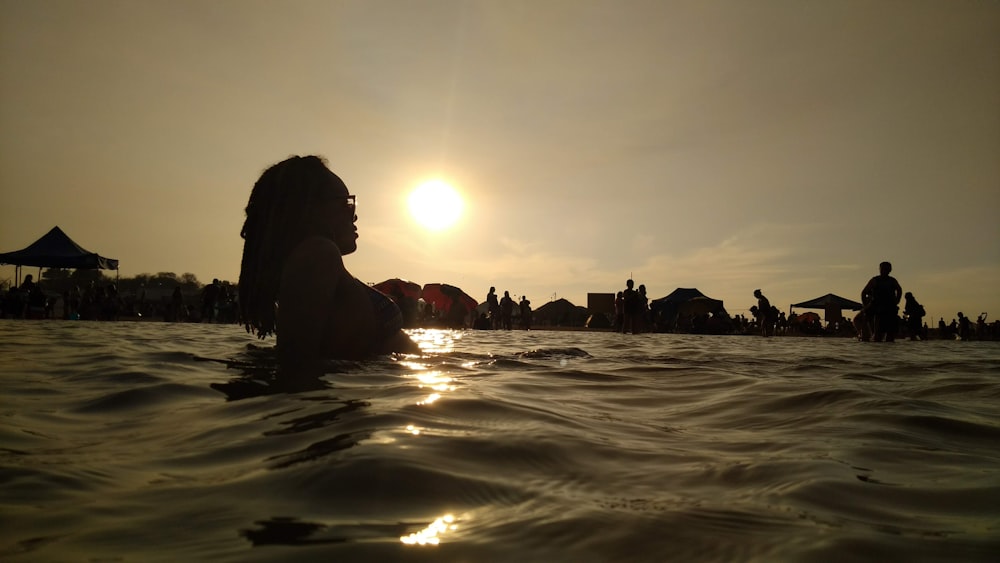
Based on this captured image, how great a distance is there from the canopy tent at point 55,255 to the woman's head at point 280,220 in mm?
20605

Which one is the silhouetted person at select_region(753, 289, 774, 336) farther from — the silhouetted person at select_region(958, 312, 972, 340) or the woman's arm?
the woman's arm

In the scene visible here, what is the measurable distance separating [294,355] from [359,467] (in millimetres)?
1923

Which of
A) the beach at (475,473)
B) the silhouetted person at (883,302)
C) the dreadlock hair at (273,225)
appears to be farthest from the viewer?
the silhouetted person at (883,302)

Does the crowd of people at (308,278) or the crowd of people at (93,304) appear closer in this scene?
the crowd of people at (308,278)

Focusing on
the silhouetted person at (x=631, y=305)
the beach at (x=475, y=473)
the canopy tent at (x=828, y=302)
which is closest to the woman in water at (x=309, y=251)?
the beach at (x=475, y=473)

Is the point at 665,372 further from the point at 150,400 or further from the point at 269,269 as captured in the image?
the point at 150,400

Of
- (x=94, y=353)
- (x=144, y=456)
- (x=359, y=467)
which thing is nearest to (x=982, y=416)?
(x=359, y=467)

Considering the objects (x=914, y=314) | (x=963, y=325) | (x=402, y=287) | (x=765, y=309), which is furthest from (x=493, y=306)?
(x=963, y=325)

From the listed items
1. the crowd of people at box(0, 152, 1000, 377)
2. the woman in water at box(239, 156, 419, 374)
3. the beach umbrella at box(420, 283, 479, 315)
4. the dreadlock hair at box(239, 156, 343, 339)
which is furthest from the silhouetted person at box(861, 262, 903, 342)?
the beach umbrella at box(420, 283, 479, 315)

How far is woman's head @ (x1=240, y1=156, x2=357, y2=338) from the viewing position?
3494 millimetres

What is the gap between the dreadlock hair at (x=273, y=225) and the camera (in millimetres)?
3492

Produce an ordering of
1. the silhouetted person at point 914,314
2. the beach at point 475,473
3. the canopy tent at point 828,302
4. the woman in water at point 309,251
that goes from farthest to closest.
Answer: the canopy tent at point 828,302
the silhouetted person at point 914,314
the woman in water at point 309,251
the beach at point 475,473

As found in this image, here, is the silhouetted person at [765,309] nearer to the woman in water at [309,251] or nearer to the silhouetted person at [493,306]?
the silhouetted person at [493,306]

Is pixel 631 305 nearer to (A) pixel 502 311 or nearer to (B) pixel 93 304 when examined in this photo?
(A) pixel 502 311
